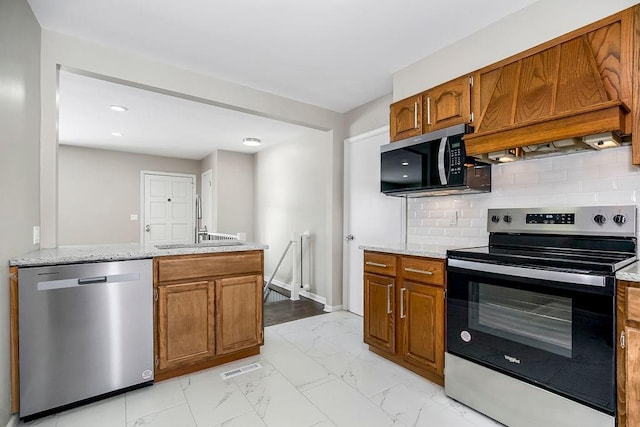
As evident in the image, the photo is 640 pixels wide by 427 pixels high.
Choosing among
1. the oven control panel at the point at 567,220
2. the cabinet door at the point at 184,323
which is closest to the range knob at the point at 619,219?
the oven control panel at the point at 567,220

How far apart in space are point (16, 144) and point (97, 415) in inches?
63.3

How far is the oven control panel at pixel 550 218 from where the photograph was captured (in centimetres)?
190

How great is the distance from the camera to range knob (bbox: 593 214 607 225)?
5.82ft

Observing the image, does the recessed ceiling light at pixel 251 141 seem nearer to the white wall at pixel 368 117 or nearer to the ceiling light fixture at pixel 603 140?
the white wall at pixel 368 117

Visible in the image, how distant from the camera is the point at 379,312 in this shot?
2.58 meters

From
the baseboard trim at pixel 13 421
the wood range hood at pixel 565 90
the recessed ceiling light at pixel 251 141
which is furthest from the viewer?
the recessed ceiling light at pixel 251 141


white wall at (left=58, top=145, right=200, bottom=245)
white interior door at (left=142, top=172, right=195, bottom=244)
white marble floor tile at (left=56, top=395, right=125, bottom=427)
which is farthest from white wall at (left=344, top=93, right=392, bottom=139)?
white wall at (left=58, top=145, right=200, bottom=245)

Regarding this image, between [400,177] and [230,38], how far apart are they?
1.71 metres

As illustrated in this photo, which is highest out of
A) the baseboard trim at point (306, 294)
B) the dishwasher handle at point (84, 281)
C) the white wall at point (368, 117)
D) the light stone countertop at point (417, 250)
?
the white wall at point (368, 117)

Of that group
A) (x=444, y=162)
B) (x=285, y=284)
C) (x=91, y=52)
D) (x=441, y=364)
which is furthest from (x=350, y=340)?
(x=91, y=52)

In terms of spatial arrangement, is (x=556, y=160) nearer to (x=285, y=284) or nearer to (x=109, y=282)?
(x=109, y=282)

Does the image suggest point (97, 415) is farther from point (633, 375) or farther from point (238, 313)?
point (633, 375)

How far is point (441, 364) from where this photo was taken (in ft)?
6.88

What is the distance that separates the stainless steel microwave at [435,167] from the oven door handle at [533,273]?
0.59 meters
